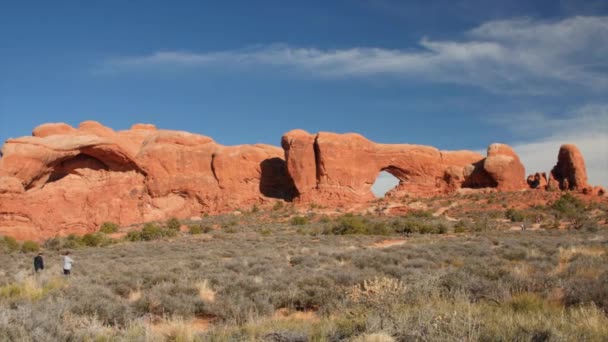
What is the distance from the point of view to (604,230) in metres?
25.1

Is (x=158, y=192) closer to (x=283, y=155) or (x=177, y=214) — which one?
(x=177, y=214)

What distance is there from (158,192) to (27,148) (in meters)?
10.2

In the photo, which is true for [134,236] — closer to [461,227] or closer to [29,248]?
[29,248]

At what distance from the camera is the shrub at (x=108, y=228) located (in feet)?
110

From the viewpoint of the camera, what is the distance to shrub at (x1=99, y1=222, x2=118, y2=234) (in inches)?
1314

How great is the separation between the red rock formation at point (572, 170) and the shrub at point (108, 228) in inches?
1313

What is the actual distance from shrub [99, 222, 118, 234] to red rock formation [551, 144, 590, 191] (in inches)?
1313

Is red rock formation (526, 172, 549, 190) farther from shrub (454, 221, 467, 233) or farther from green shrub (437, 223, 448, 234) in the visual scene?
green shrub (437, 223, 448, 234)

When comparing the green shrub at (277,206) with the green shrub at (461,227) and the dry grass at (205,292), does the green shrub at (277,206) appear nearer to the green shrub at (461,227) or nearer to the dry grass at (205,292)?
the green shrub at (461,227)

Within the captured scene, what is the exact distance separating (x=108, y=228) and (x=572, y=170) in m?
34.2

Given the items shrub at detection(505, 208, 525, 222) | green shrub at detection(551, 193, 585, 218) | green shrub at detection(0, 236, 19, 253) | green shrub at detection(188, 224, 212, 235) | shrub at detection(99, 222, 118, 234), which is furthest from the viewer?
shrub at detection(99, 222, 118, 234)

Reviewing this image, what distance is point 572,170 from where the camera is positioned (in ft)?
126

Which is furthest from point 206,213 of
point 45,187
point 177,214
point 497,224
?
point 497,224

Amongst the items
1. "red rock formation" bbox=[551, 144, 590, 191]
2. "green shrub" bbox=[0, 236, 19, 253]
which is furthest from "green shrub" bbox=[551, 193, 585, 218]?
"green shrub" bbox=[0, 236, 19, 253]
